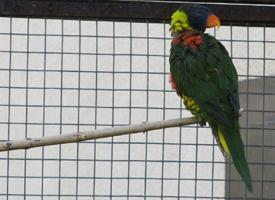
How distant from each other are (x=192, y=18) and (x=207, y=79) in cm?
19

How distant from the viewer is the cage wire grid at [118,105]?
2.33 metres

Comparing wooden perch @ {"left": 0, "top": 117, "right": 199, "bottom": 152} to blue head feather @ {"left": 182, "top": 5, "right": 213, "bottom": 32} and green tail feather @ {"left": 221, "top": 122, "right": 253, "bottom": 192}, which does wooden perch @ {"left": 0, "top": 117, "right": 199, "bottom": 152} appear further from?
blue head feather @ {"left": 182, "top": 5, "right": 213, "bottom": 32}

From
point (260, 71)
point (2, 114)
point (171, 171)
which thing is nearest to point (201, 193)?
point (171, 171)

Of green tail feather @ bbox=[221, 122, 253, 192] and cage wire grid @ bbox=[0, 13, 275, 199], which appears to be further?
cage wire grid @ bbox=[0, 13, 275, 199]

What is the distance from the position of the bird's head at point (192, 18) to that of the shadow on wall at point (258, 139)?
1.15 ft

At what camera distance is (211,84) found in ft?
6.39

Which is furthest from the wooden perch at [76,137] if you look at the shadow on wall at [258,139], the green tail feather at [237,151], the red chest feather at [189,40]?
the shadow on wall at [258,139]

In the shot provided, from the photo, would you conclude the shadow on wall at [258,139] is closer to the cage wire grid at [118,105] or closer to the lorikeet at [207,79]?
the cage wire grid at [118,105]

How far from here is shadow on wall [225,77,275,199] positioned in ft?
7.70

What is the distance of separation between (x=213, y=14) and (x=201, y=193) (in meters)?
0.73

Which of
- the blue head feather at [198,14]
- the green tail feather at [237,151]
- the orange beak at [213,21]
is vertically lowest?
the green tail feather at [237,151]

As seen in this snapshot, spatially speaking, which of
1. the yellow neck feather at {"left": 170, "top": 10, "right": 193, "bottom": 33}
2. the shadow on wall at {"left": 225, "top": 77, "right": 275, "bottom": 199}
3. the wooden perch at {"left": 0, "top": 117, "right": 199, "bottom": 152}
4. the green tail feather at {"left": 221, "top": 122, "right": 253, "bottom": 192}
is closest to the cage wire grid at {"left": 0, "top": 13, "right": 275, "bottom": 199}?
the shadow on wall at {"left": 225, "top": 77, "right": 275, "bottom": 199}

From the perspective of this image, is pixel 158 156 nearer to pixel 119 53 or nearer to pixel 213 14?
pixel 119 53

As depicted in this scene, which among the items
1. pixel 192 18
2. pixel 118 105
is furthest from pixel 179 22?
pixel 118 105
